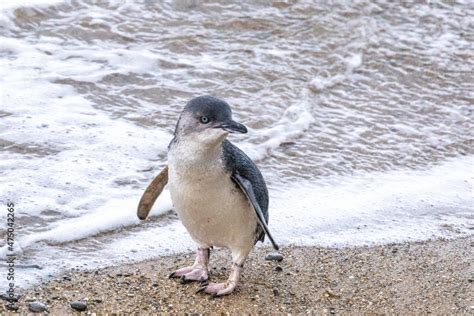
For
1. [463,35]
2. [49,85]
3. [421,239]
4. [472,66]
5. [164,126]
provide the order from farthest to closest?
[463,35] < [472,66] < [49,85] < [164,126] < [421,239]

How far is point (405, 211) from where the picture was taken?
6652mm

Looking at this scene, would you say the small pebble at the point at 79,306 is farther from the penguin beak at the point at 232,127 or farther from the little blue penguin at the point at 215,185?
the penguin beak at the point at 232,127

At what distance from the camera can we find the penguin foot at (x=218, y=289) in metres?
5.03

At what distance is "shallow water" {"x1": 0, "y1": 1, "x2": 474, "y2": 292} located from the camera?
6211 mm

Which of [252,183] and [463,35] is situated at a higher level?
[252,183]

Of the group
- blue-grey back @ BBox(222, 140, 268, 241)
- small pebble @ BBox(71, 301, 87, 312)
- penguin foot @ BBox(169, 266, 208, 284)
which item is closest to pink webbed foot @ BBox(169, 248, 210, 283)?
penguin foot @ BBox(169, 266, 208, 284)

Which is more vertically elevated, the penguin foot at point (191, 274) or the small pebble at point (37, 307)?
the small pebble at point (37, 307)

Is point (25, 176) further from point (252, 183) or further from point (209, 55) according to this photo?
point (209, 55)

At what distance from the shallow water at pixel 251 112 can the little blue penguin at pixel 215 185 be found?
0.79 metres

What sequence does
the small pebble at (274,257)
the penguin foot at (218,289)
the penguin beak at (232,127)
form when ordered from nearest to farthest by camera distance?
the penguin beak at (232,127), the penguin foot at (218,289), the small pebble at (274,257)

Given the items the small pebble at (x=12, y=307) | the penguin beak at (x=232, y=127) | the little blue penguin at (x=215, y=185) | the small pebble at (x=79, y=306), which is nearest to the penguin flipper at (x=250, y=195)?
the little blue penguin at (x=215, y=185)

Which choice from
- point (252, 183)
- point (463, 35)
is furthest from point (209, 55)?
point (252, 183)

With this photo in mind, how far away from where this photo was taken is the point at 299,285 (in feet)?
17.4

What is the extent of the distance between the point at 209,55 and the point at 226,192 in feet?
16.3
